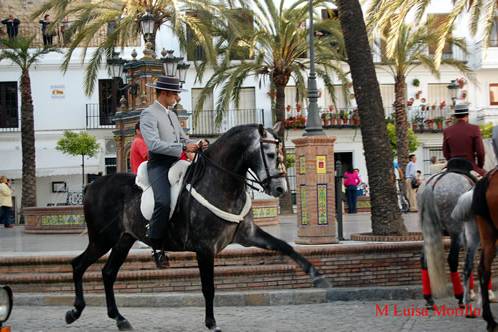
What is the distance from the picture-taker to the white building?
38562 millimetres

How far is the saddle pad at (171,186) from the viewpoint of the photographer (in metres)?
8.29

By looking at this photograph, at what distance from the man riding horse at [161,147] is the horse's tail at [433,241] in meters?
2.99

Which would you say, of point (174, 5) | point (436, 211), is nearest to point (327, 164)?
point (436, 211)

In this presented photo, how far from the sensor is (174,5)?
2462cm

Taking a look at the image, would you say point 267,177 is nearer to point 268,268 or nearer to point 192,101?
point 268,268

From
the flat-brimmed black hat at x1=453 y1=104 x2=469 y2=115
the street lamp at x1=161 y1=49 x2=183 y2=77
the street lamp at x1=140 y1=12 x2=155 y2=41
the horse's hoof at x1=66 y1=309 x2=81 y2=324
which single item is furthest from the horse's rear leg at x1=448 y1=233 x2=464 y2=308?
the street lamp at x1=140 y1=12 x2=155 y2=41

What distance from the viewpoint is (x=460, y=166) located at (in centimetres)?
966

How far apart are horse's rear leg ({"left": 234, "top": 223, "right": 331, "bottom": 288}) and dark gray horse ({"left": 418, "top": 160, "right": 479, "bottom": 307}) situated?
206cm

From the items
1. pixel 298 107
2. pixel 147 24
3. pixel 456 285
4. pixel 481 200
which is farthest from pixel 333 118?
pixel 481 200

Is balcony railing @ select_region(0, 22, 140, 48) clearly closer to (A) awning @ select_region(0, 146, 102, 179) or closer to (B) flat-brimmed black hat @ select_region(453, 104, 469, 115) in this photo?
(A) awning @ select_region(0, 146, 102, 179)

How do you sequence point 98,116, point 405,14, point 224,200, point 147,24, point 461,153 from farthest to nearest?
point 98,116
point 147,24
point 405,14
point 461,153
point 224,200

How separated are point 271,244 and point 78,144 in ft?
92.9

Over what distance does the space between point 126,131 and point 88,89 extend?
642cm

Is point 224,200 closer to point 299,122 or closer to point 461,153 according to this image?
point 461,153
